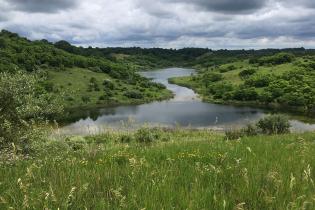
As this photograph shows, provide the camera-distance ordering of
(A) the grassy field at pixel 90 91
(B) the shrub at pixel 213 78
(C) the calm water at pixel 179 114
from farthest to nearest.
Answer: (B) the shrub at pixel 213 78, (A) the grassy field at pixel 90 91, (C) the calm water at pixel 179 114

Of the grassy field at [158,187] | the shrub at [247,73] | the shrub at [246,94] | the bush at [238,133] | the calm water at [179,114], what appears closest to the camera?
the grassy field at [158,187]

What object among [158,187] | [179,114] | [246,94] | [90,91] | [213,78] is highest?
[158,187]

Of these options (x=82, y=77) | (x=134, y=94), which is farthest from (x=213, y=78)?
(x=82, y=77)

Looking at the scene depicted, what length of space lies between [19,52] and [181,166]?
535 ft

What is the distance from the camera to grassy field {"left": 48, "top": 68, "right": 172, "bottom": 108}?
124 meters

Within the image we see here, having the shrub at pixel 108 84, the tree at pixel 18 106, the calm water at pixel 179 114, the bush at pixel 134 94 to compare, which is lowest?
the calm water at pixel 179 114

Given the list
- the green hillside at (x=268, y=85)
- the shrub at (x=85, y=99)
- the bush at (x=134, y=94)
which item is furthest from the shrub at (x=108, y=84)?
the green hillside at (x=268, y=85)

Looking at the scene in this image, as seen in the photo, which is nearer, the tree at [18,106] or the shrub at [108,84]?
the tree at [18,106]

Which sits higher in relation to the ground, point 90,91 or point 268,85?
point 268,85

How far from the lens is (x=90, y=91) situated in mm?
135875

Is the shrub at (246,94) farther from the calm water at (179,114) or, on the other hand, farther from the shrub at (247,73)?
the shrub at (247,73)

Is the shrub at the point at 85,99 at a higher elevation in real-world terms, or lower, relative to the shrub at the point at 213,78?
lower

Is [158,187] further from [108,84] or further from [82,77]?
[82,77]

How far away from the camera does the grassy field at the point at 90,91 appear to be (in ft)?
407
